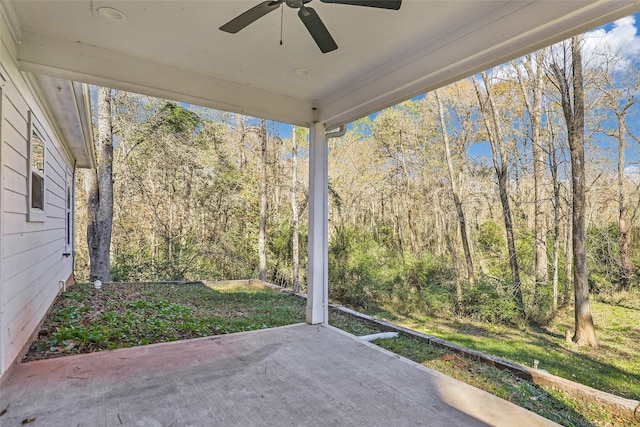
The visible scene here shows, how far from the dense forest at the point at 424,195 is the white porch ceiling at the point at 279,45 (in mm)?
3993

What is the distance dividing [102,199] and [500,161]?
8262 mm

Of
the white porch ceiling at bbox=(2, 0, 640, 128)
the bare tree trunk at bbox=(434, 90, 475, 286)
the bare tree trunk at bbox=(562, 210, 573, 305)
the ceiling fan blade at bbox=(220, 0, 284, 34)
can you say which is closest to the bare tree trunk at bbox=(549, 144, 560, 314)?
the bare tree trunk at bbox=(562, 210, 573, 305)

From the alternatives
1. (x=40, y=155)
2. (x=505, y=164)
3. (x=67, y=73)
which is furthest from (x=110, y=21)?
(x=505, y=164)

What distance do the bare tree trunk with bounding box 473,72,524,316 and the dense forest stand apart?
3 centimetres

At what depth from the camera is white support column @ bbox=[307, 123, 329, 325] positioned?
3.91m

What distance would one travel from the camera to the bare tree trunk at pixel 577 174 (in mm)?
5012

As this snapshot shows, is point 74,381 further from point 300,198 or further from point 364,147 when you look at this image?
point 364,147

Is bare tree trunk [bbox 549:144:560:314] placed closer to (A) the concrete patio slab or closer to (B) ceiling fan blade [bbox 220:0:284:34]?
(A) the concrete patio slab

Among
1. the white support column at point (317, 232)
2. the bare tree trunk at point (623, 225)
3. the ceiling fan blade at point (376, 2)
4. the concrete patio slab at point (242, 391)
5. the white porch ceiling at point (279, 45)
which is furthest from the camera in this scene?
the bare tree trunk at point (623, 225)

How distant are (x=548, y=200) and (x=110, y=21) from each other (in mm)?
6482

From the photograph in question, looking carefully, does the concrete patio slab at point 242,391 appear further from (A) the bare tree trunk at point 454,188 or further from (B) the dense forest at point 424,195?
→ (A) the bare tree trunk at point 454,188

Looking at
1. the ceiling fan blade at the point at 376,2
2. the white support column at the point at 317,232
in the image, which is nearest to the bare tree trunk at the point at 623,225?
the white support column at the point at 317,232

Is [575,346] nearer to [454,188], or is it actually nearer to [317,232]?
[454,188]

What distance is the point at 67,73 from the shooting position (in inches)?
104
